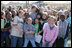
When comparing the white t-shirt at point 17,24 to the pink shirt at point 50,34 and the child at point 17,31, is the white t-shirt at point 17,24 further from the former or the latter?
the pink shirt at point 50,34

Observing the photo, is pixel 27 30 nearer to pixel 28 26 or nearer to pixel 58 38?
pixel 28 26

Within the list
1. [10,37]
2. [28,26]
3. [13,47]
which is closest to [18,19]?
[28,26]

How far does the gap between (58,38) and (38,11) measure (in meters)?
0.93

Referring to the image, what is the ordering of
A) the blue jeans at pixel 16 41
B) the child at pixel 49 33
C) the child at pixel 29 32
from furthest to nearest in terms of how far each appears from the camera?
the blue jeans at pixel 16 41 → the child at pixel 29 32 → the child at pixel 49 33

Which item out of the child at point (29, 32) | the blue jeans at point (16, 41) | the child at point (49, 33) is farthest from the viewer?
the blue jeans at point (16, 41)

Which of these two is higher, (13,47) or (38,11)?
(38,11)

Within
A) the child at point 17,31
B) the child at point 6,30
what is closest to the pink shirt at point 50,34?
the child at point 17,31

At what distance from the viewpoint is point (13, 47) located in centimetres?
382

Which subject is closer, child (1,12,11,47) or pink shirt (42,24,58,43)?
pink shirt (42,24,58,43)

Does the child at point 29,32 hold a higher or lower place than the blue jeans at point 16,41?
higher

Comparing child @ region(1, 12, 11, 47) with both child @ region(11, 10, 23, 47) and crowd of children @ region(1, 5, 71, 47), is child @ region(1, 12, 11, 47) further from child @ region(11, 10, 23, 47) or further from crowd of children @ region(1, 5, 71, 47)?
child @ region(11, 10, 23, 47)

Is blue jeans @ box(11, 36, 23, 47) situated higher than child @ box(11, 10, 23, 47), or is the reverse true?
child @ box(11, 10, 23, 47)

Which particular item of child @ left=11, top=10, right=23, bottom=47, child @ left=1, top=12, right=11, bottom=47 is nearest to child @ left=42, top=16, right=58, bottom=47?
child @ left=11, top=10, right=23, bottom=47

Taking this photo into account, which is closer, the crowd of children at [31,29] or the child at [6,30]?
the crowd of children at [31,29]
